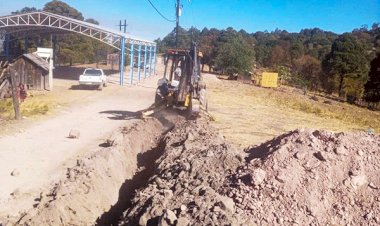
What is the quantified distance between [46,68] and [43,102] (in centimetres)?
602

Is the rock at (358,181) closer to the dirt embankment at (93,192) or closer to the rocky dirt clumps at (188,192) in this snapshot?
the rocky dirt clumps at (188,192)

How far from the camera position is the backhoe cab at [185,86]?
14.3 meters

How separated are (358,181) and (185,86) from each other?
8.99 metres

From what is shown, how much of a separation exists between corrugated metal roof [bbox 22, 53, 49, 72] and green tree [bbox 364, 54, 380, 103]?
3224cm

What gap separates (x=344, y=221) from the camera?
20.2 feet

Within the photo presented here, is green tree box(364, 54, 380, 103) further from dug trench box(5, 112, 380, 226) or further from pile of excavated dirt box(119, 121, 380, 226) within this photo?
pile of excavated dirt box(119, 121, 380, 226)

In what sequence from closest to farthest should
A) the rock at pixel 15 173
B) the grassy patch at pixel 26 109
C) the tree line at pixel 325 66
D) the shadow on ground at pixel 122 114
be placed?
1. the rock at pixel 15 173
2. the grassy patch at pixel 26 109
3. the shadow on ground at pixel 122 114
4. the tree line at pixel 325 66

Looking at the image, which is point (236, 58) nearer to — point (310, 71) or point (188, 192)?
point (310, 71)

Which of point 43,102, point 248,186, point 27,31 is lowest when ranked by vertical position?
point 43,102

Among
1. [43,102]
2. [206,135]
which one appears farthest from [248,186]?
[43,102]

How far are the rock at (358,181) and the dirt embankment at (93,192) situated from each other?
447cm

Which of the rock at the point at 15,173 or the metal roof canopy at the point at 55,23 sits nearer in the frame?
the rock at the point at 15,173

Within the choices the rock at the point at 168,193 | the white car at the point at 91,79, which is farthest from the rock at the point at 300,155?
the white car at the point at 91,79

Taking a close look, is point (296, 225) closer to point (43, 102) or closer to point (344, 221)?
point (344, 221)
